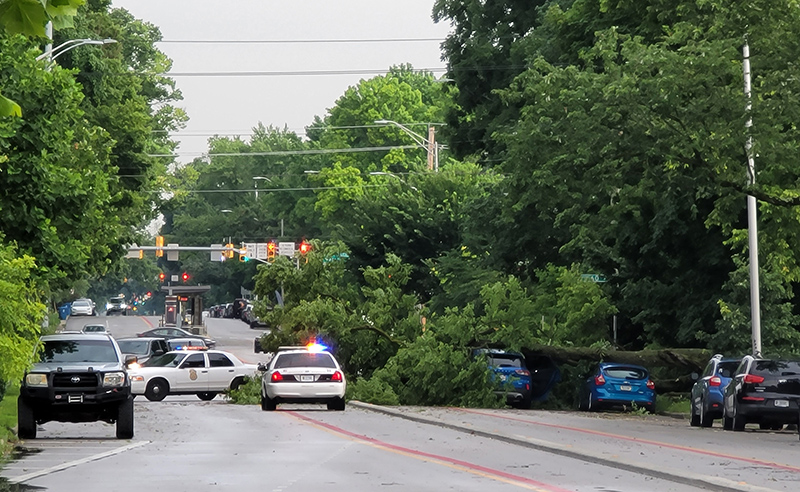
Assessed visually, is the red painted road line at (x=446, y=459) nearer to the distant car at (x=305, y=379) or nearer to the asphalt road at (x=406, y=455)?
the asphalt road at (x=406, y=455)

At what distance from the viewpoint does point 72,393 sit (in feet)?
84.0

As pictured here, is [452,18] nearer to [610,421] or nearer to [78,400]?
[610,421]

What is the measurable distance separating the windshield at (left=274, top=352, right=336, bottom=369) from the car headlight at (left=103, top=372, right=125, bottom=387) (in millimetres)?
11584

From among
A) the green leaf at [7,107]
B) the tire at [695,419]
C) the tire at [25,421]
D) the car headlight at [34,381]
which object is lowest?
the tire at [695,419]

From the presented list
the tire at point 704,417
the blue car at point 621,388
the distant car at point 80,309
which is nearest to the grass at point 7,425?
the tire at point 704,417

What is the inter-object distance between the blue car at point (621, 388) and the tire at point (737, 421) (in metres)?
9.05

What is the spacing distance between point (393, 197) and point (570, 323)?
17383mm

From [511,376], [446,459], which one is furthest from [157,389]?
[446,459]

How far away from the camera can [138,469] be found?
19.3 m

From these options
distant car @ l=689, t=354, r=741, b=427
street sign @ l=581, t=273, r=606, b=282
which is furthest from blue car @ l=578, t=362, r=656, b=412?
distant car @ l=689, t=354, r=741, b=427

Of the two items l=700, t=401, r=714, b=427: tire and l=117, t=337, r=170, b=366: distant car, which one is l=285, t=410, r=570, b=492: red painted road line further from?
l=117, t=337, r=170, b=366: distant car

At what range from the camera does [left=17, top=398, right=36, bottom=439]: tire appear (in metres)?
25.7

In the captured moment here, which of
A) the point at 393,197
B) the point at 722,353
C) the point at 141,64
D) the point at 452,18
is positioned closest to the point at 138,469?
the point at 722,353

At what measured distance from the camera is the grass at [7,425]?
22.7m
